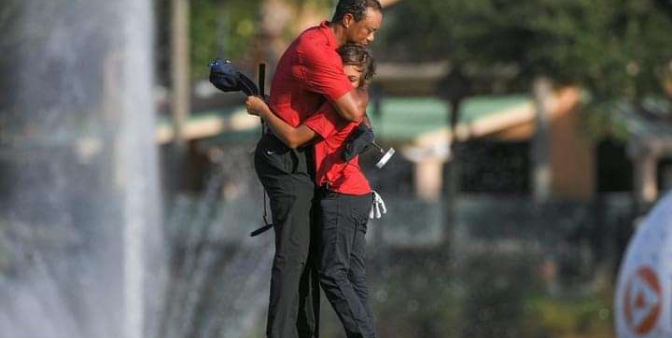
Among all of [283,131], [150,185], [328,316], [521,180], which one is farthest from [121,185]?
[521,180]

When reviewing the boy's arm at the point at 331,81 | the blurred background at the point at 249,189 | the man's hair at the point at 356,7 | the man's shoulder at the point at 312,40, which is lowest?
the blurred background at the point at 249,189

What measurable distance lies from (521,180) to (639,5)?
14256 millimetres

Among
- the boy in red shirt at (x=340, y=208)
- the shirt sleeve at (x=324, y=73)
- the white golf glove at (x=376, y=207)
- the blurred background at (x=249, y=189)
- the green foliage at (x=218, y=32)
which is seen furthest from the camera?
the green foliage at (x=218, y=32)

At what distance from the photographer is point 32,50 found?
19094 millimetres

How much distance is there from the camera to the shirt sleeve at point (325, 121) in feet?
21.3

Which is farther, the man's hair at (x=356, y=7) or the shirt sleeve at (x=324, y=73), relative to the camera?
the man's hair at (x=356, y=7)

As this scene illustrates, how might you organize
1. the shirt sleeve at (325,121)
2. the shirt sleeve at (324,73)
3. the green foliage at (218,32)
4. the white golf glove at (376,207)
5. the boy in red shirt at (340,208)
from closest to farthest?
the shirt sleeve at (324,73) < the shirt sleeve at (325,121) < the boy in red shirt at (340,208) < the white golf glove at (376,207) < the green foliage at (218,32)

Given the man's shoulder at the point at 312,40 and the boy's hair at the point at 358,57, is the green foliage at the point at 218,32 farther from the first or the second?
the man's shoulder at the point at 312,40

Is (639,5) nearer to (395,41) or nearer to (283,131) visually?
(395,41)

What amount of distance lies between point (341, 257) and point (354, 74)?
744 millimetres

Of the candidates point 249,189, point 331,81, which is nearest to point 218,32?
Answer: point 249,189

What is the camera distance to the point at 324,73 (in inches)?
252

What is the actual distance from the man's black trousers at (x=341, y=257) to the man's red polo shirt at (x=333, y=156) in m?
0.05

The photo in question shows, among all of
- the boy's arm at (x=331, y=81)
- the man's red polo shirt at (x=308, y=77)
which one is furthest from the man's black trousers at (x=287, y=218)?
the boy's arm at (x=331, y=81)
